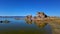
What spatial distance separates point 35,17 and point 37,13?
4.96m

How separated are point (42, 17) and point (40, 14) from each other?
3.62 meters

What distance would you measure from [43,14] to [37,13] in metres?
5.47

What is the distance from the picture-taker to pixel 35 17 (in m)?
119

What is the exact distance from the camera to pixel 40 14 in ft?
388

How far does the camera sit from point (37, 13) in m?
122

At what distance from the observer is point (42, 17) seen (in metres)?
116

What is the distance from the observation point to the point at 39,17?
381ft

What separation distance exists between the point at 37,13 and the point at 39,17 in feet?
21.9

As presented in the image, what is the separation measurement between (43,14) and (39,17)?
6.77 meters

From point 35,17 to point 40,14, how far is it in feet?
16.9

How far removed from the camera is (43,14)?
12106 cm

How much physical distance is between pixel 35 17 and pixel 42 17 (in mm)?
6507
